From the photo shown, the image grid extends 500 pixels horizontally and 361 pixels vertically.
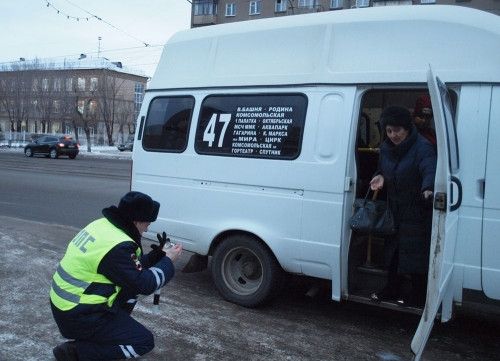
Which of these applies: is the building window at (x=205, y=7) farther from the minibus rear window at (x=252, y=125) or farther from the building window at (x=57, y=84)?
the minibus rear window at (x=252, y=125)

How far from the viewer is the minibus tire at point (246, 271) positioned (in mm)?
4500

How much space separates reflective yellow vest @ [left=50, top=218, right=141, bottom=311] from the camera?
9.63ft

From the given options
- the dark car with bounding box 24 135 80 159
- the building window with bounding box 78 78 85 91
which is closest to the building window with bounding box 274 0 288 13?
the building window with bounding box 78 78 85 91

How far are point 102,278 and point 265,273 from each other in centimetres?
190

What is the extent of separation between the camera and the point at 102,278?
117 inches

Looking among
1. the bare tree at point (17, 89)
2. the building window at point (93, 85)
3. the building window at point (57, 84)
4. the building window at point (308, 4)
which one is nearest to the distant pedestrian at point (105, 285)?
the building window at point (308, 4)

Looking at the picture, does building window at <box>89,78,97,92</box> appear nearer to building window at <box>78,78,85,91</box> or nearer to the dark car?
building window at <box>78,78,85,91</box>

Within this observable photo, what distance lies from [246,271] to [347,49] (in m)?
2.40

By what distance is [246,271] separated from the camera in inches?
189

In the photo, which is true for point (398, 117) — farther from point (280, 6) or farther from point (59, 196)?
point (280, 6)

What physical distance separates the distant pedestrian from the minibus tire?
146 centimetres

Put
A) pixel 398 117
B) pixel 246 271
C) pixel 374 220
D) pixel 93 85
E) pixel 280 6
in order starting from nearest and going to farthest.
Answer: pixel 398 117 < pixel 374 220 < pixel 246 271 < pixel 280 6 < pixel 93 85

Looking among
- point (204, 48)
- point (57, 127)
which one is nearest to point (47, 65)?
point (57, 127)

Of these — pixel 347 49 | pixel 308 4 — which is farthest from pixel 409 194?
pixel 308 4
